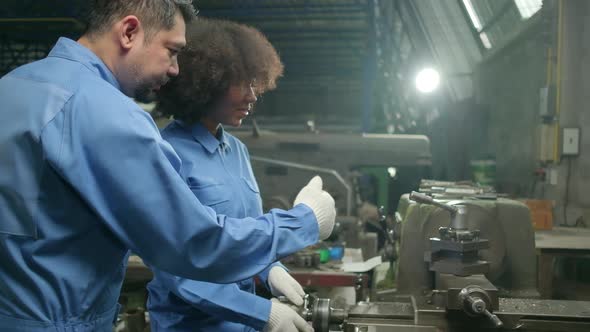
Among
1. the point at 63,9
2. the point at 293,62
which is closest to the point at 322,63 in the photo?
the point at 293,62

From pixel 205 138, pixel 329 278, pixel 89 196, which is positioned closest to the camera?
pixel 89 196

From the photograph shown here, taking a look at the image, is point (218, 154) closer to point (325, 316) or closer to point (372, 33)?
point (325, 316)

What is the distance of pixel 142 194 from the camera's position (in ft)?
2.67

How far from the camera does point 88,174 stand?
80 centimetres

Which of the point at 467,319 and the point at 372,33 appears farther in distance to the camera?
the point at 372,33

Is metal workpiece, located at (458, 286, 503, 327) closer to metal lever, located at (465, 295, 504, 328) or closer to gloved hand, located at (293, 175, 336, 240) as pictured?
metal lever, located at (465, 295, 504, 328)

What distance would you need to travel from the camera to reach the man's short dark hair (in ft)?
2.98

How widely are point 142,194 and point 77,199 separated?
11 centimetres

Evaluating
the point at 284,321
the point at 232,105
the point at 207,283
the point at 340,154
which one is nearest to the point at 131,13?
the point at 232,105

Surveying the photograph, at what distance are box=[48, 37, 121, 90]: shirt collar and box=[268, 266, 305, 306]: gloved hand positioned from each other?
665mm

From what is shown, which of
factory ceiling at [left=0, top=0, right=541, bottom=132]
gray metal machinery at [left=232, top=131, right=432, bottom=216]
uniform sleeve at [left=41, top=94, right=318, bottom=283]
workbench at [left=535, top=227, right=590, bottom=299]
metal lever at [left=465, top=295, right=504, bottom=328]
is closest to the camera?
uniform sleeve at [left=41, top=94, right=318, bottom=283]

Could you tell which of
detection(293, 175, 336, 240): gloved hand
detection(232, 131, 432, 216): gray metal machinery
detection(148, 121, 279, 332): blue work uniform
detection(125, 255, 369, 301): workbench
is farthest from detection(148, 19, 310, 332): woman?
detection(232, 131, 432, 216): gray metal machinery

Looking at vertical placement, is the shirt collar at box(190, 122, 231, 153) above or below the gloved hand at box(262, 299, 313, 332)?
above

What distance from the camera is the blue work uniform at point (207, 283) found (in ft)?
3.70
